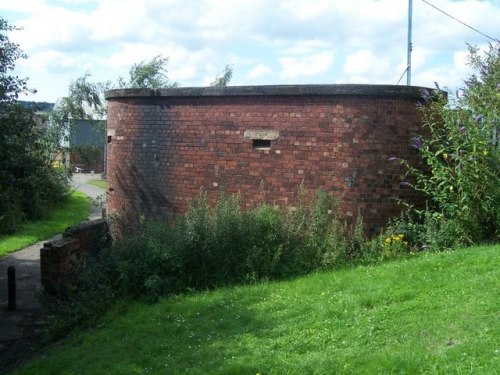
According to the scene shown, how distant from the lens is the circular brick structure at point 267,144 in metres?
9.75

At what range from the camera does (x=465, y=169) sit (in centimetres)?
833

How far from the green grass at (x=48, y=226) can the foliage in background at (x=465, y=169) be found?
43.5 ft

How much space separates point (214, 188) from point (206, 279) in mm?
2411

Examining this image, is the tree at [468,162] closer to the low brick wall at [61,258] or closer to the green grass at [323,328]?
the green grass at [323,328]

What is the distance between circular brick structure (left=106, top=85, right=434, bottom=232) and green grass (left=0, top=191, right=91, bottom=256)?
8.24 meters

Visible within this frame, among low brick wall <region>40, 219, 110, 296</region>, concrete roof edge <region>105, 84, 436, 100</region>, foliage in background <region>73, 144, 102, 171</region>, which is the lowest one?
low brick wall <region>40, 219, 110, 296</region>

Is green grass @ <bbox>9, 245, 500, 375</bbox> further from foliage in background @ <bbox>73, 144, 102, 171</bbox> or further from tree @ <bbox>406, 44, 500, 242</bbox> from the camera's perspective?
foliage in background @ <bbox>73, 144, 102, 171</bbox>

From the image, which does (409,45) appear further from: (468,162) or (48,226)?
(48,226)

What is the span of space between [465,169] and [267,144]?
3420 millimetres

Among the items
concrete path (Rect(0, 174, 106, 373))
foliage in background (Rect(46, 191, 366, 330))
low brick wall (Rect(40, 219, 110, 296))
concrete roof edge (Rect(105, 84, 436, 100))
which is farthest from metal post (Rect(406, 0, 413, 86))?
concrete path (Rect(0, 174, 106, 373))

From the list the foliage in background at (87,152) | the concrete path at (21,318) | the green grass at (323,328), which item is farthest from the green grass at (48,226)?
the green grass at (323,328)

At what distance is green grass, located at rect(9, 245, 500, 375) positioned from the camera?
5.02 meters

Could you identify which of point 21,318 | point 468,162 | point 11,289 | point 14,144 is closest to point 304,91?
point 468,162

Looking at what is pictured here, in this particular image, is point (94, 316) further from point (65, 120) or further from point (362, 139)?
point (65, 120)
